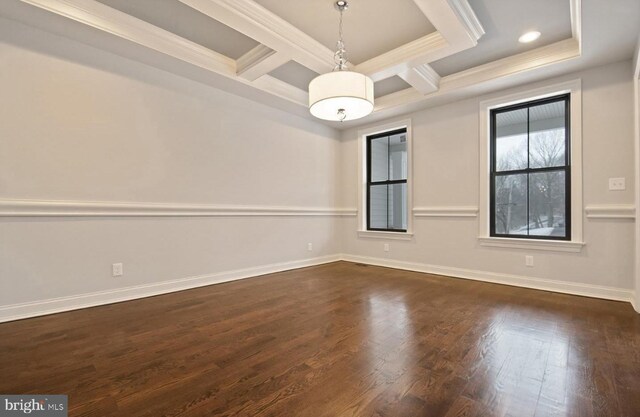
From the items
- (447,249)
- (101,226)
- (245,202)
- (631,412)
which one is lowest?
(631,412)

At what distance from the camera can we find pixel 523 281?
3645mm

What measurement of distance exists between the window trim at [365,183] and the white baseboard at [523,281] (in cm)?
44

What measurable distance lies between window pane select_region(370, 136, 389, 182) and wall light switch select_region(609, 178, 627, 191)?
2.96 meters

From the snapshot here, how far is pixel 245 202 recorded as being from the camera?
4141 mm

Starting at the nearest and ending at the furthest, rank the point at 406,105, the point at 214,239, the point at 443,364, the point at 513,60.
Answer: the point at 443,364 → the point at 513,60 → the point at 214,239 → the point at 406,105

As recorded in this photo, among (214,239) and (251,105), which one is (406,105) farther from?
(214,239)

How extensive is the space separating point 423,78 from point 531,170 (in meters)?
1.74

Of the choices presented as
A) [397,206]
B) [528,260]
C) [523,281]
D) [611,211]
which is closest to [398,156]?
[397,206]

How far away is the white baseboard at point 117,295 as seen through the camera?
2525mm

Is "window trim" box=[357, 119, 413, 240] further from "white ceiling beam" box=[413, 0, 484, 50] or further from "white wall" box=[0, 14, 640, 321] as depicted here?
"white ceiling beam" box=[413, 0, 484, 50]

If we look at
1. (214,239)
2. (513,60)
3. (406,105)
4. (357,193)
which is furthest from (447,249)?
(214,239)

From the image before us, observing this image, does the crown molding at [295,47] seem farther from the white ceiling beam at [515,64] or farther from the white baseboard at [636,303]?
the white baseboard at [636,303]

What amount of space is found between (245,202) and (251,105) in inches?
53.1

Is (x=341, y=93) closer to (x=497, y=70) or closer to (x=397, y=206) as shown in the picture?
(x=497, y=70)
